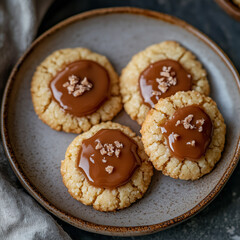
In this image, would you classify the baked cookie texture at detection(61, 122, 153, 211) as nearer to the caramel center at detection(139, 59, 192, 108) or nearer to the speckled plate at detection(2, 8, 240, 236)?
the speckled plate at detection(2, 8, 240, 236)

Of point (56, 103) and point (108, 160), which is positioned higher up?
point (108, 160)

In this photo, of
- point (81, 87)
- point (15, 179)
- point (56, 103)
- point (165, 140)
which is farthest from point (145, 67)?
point (15, 179)

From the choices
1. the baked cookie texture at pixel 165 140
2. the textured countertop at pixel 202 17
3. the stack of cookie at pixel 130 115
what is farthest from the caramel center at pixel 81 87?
the textured countertop at pixel 202 17

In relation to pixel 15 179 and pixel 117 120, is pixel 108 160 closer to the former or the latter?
pixel 117 120

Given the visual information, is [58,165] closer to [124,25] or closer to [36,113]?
[36,113]

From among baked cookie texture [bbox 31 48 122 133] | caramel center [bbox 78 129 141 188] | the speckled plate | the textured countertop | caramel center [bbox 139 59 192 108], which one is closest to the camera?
caramel center [bbox 78 129 141 188]

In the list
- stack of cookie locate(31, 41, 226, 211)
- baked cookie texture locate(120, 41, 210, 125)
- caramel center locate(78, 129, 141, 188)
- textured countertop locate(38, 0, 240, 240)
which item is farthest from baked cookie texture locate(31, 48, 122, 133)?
textured countertop locate(38, 0, 240, 240)

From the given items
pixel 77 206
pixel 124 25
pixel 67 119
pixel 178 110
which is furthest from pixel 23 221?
pixel 124 25

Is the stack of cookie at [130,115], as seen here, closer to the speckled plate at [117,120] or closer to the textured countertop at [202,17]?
the speckled plate at [117,120]
